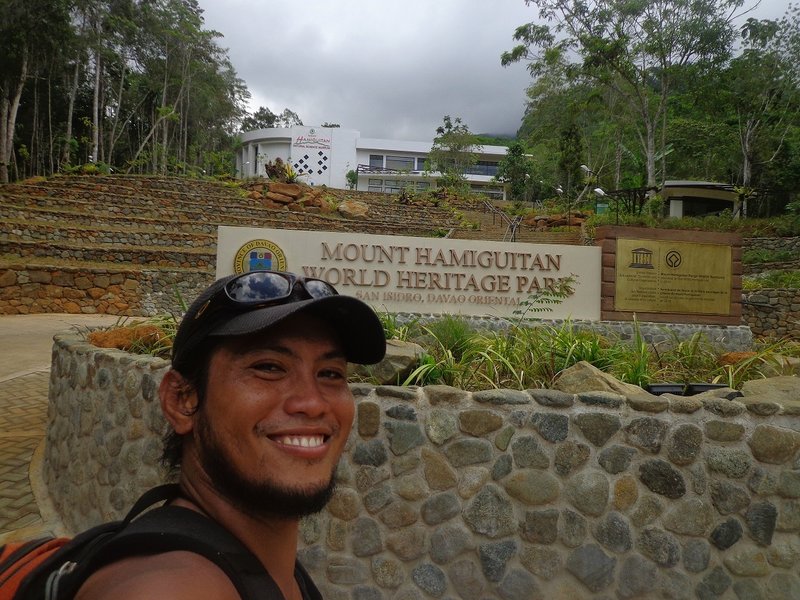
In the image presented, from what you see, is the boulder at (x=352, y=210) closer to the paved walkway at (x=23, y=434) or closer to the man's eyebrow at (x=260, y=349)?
the paved walkway at (x=23, y=434)

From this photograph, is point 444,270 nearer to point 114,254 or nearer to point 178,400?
point 178,400

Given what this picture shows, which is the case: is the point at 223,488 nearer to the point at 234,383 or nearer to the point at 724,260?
the point at 234,383

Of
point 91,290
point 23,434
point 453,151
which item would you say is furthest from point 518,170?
point 23,434

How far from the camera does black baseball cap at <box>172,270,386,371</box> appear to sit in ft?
3.11

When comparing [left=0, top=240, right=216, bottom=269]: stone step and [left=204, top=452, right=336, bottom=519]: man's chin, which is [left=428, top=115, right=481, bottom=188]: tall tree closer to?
[left=0, top=240, right=216, bottom=269]: stone step

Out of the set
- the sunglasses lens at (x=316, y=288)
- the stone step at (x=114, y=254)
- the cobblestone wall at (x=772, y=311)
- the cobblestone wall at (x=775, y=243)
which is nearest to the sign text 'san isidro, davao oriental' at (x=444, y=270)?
the sunglasses lens at (x=316, y=288)

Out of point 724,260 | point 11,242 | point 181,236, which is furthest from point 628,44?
point 11,242

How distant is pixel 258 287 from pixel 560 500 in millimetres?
2450

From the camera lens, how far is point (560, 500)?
2908 millimetres

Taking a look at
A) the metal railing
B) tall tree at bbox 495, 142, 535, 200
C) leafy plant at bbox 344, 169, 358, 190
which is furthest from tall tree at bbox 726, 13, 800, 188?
leafy plant at bbox 344, 169, 358, 190

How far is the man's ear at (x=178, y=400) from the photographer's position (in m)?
1.02

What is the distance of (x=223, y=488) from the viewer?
0.93m

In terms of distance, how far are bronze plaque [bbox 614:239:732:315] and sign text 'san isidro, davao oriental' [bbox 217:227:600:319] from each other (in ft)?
1.45

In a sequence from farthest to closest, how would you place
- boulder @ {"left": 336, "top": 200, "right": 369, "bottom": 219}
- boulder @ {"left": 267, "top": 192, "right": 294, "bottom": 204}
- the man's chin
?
boulder @ {"left": 267, "top": 192, "right": 294, "bottom": 204} < boulder @ {"left": 336, "top": 200, "right": 369, "bottom": 219} < the man's chin
